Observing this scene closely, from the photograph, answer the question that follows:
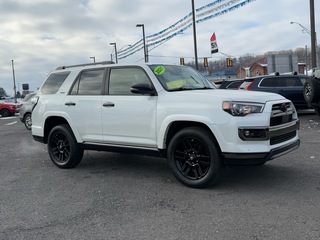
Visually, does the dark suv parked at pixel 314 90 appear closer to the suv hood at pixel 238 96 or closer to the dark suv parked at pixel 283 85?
the dark suv parked at pixel 283 85

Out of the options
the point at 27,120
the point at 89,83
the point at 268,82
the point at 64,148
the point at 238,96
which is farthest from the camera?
the point at 27,120

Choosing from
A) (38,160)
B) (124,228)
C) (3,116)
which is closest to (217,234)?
(124,228)

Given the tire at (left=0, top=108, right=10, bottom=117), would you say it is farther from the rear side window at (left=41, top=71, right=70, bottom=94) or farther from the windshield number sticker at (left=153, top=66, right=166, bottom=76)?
the windshield number sticker at (left=153, top=66, right=166, bottom=76)

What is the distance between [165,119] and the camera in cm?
512

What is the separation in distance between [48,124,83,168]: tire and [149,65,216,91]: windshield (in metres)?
2.08

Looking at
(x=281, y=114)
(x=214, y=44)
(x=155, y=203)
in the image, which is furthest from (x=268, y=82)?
(x=214, y=44)

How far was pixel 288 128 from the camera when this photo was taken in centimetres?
507

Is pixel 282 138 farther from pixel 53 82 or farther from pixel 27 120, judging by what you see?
pixel 27 120

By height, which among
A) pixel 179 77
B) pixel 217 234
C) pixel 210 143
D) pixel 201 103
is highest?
pixel 179 77

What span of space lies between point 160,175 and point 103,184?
0.96 metres

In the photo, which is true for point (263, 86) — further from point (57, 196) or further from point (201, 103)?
point (57, 196)

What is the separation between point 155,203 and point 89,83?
274cm

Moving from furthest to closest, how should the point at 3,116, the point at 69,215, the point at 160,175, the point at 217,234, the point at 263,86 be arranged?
the point at 3,116 < the point at 263,86 < the point at 160,175 < the point at 69,215 < the point at 217,234

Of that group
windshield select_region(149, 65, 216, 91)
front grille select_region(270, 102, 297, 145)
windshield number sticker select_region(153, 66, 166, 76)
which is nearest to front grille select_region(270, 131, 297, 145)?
front grille select_region(270, 102, 297, 145)
